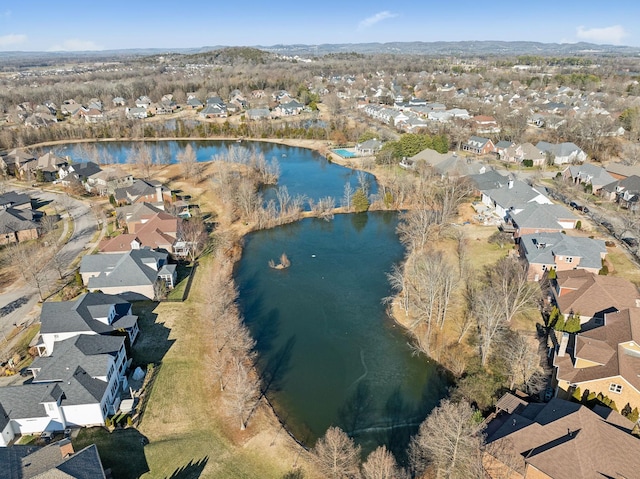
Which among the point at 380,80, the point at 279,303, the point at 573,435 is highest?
the point at 380,80

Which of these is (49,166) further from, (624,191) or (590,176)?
(624,191)

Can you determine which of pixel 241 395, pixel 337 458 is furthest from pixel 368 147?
pixel 337 458

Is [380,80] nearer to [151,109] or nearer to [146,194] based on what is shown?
[151,109]

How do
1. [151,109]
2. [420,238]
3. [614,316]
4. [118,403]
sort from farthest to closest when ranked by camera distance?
[151,109] < [420,238] < [614,316] < [118,403]

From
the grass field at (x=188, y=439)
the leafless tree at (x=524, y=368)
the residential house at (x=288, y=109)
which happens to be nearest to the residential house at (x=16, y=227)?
the grass field at (x=188, y=439)

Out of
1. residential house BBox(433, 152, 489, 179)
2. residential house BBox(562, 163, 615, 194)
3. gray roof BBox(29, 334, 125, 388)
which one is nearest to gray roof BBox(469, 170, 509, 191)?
residential house BBox(433, 152, 489, 179)

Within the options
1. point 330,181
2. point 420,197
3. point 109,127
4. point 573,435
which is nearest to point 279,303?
point 573,435

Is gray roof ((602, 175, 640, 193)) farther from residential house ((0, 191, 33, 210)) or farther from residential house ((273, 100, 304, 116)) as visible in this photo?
residential house ((273, 100, 304, 116))

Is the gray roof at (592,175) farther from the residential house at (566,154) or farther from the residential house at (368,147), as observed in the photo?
the residential house at (368,147)
